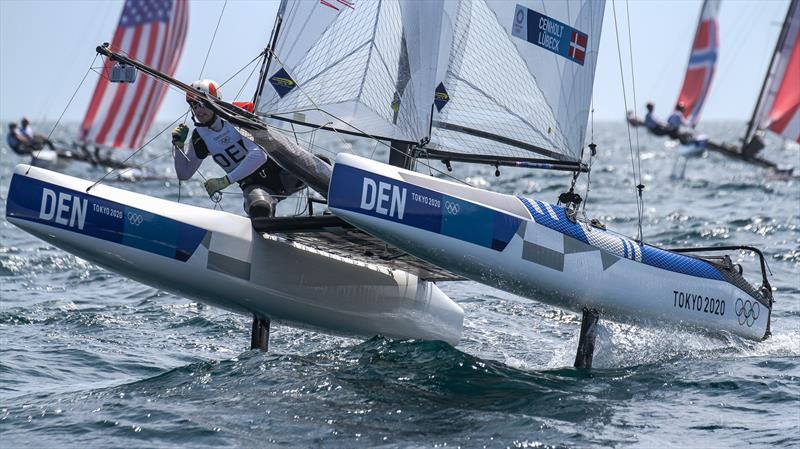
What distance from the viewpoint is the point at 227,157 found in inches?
264

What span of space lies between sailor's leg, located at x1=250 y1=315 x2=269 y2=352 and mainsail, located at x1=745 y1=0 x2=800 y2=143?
1836 cm

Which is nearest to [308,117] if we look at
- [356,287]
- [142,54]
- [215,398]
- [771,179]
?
[356,287]

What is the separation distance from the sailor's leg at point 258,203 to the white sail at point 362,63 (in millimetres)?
496

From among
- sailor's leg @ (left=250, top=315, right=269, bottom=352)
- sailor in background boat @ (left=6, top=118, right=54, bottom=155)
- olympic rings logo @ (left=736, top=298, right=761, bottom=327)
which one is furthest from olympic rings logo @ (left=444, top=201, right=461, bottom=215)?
sailor in background boat @ (left=6, top=118, right=54, bottom=155)

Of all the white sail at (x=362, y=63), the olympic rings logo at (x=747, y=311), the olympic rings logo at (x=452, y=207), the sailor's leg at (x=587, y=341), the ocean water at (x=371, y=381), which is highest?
the white sail at (x=362, y=63)

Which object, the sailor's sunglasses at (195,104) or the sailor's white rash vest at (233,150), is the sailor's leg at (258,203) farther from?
the sailor's sunglasses at (195,104)

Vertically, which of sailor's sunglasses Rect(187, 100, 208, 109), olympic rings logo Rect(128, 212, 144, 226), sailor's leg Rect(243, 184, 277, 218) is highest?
sailor's sunglasses Rect(187, 100, 208, 109)

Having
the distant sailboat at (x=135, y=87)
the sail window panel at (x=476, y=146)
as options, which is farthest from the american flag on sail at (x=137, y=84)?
the sail window panel at (x=476, y=146)

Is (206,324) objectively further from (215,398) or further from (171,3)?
(171,3)

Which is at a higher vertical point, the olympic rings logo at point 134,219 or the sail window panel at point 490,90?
the sail window panel at point 490,90

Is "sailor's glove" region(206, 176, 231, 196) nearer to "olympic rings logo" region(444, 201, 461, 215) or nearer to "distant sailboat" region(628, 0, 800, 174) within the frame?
"olympic rings logo" region(444, 201, 461, 215)

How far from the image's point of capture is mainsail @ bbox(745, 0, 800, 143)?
75.8 feet

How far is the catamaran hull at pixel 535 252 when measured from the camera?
18.9 ft

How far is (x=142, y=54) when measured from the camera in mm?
22203
